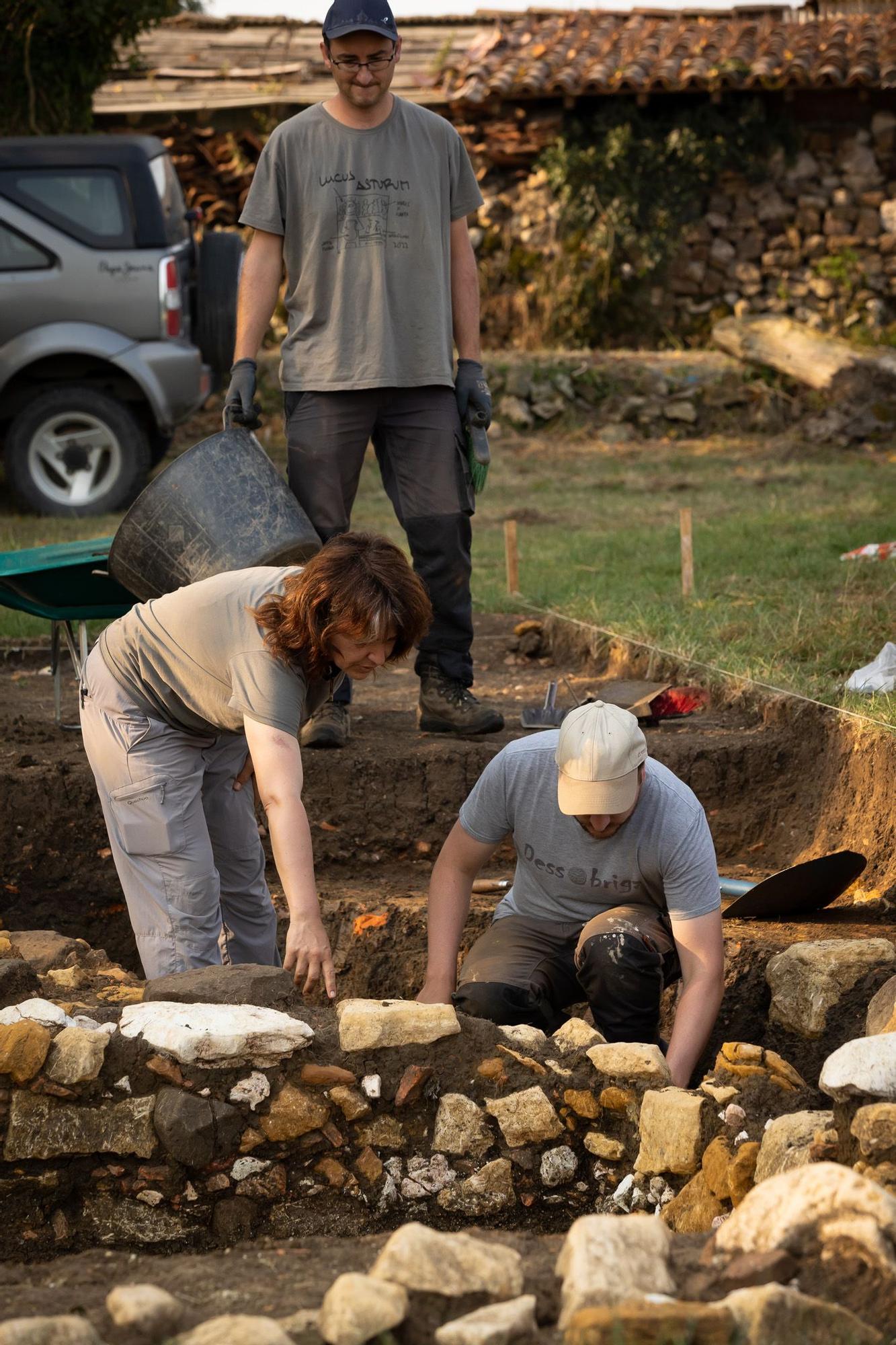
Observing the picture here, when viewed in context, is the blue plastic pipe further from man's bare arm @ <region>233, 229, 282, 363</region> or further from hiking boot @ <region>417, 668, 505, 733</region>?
man's bare arm @ <region>233, 229, 282, 363</region>

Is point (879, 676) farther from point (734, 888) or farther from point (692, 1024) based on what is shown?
→ point (692, 1024)

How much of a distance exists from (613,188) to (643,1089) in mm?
11837

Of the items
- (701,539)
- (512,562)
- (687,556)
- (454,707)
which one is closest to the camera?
(454,707)

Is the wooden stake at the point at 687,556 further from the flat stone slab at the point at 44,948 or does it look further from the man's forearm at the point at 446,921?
the flat stone slab at the point at 44,948

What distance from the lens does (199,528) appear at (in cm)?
394

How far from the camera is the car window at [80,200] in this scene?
8.56 m

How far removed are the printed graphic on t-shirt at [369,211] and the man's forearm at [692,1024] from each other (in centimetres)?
241

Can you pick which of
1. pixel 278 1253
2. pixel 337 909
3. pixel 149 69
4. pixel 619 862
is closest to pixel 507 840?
pixel 337 909

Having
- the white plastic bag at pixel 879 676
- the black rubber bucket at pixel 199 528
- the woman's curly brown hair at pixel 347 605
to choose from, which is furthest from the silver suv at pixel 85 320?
the woman's curly brown hair at pixel 347 605

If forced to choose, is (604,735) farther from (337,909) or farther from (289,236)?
(289,236)

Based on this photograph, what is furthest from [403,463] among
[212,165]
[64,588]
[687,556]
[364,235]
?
[212,165]

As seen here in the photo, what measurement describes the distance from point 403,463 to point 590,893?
5.44 ft

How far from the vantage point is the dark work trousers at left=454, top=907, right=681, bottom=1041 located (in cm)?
323

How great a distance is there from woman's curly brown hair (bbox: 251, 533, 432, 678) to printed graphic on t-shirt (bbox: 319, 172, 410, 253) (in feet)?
5.67
